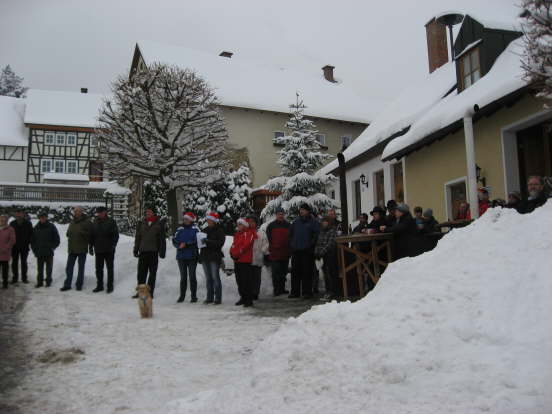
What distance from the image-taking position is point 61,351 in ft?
21.1

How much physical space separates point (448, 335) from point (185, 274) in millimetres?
7124

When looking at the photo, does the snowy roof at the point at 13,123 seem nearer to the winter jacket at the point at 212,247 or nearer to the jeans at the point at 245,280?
the winter jacket at the point at 212,247

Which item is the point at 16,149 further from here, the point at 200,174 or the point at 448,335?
the point at 448,335

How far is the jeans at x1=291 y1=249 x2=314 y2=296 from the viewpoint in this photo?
1109 cm

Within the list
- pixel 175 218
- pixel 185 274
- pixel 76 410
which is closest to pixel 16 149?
pixel 175 218

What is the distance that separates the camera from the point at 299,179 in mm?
15133

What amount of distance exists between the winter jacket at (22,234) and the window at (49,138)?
31.0m

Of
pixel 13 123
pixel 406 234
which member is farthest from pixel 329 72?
pixel 406 234

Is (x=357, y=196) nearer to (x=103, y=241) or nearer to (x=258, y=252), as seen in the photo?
A: (x=258, y=252)

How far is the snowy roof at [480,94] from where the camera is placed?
1018 centimetres

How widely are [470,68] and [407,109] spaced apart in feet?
12.4

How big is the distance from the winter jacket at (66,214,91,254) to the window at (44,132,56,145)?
32.1 m

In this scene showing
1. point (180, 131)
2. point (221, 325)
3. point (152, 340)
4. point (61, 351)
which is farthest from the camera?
point (180, 131)

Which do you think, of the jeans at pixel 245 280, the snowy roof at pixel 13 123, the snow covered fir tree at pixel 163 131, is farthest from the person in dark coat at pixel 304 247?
the snowy roof at pixel 13 123
